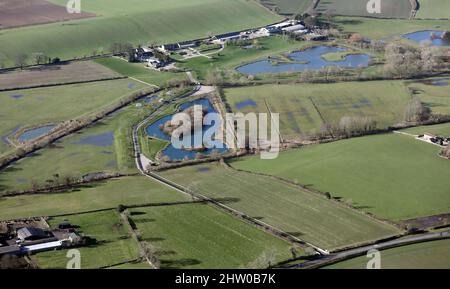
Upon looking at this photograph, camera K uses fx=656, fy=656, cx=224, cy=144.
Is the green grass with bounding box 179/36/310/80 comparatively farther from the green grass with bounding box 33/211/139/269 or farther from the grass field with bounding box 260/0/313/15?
the green grass with bounding box 33/211/139/269

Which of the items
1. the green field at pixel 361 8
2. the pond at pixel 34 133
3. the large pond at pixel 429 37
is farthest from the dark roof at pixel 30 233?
the green field at pixel 361 8

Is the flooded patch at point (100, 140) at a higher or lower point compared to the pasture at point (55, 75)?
lower

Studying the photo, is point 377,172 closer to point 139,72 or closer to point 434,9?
point 139,72

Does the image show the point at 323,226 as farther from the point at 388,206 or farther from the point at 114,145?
the point at 114,145

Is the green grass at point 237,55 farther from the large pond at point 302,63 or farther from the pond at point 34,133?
the pond at point 34,133

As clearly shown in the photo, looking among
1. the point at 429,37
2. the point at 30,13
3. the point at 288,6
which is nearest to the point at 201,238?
the point at 429,37

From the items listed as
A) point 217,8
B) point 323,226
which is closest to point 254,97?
point 323,226
